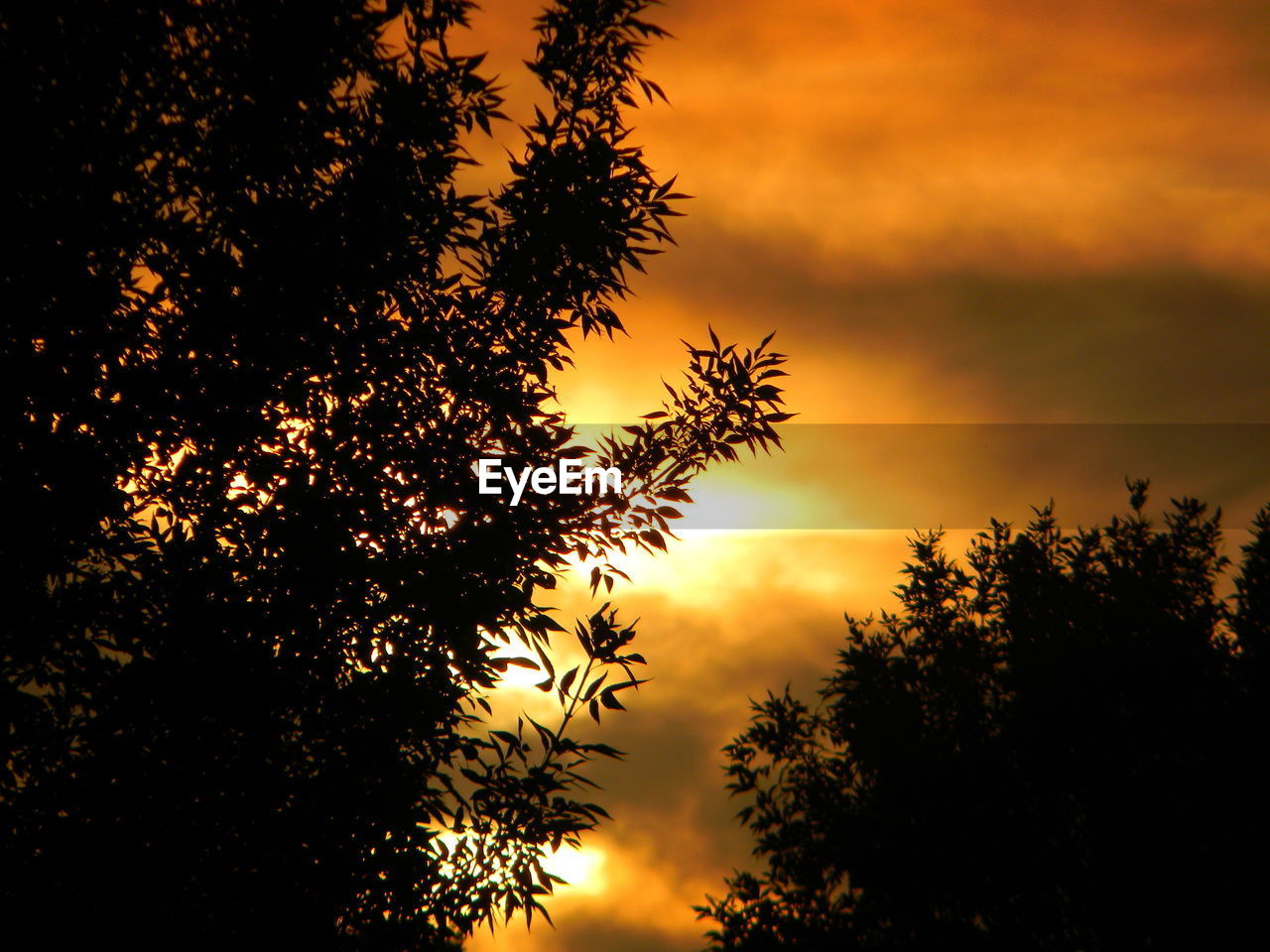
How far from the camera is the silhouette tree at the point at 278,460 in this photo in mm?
4711

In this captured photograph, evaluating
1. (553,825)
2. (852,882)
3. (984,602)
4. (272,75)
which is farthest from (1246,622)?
(272,75)

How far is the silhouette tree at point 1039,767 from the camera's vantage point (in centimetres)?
1576

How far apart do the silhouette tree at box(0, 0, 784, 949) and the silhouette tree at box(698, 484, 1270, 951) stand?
49.7ft

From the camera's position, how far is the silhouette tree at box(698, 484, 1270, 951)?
15758 millimetres

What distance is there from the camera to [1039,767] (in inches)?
691

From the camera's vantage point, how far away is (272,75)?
559cm

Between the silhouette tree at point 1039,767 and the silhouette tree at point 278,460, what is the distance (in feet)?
49.7

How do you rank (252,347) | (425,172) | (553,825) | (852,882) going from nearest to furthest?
(252,347) < (553,825) < (425,172) < (852,882)

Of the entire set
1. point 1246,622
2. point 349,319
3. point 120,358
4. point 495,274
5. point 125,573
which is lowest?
point 125,573

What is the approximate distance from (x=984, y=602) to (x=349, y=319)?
1815 cm

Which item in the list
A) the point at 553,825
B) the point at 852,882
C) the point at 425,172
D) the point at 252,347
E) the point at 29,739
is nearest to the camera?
the point at 29,739

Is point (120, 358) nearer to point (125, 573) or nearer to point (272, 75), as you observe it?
point (125, 573)

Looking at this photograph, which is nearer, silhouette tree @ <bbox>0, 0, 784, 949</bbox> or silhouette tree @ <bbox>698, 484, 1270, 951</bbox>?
silhouette tree @ <bbox>0, 0, 784, 949</bbox>

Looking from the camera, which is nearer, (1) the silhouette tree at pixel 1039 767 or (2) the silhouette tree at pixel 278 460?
(2) the silhouette tree at pixel 278 460
